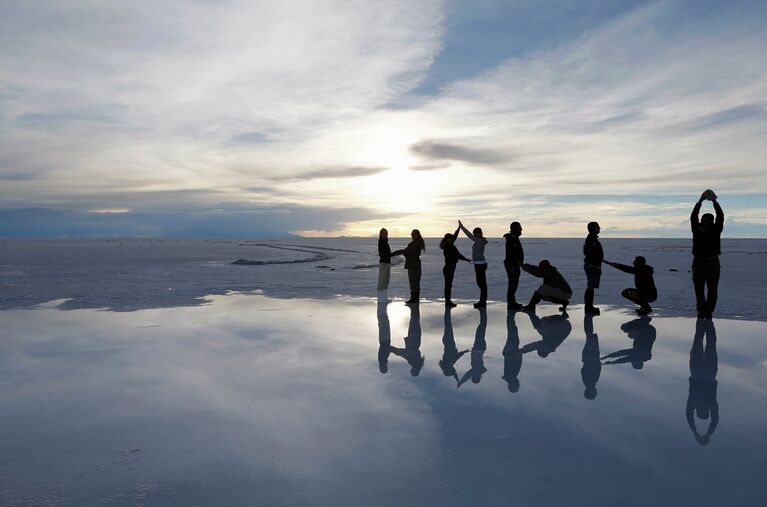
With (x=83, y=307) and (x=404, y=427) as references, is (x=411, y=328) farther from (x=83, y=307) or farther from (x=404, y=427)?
(x=83, y=307)

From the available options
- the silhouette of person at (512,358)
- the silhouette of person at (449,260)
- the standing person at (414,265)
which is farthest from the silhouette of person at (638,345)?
the standing person at (414,265)

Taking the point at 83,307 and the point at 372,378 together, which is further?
the point at 83,307

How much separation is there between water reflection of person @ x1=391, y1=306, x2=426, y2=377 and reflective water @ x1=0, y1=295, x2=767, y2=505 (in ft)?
0.20

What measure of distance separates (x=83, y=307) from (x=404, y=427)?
11782 millimetres

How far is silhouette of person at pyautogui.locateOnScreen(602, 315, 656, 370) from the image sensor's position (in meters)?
7.58

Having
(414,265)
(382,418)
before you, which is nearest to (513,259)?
(414,265)

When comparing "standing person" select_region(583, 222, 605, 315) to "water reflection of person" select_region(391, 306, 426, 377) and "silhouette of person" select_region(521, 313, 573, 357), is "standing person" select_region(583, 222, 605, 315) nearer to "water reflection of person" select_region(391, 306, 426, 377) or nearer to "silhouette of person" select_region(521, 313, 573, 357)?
"silhouette of person" select_region(521, 313, 573, 357)

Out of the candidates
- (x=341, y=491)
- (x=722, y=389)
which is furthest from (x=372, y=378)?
(x=722, y=389)

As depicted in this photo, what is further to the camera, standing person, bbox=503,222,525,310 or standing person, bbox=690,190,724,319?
standing person, bbox=503,222,525,310

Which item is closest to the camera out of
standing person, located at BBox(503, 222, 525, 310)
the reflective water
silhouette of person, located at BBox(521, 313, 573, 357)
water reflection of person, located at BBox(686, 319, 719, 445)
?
the reflective water

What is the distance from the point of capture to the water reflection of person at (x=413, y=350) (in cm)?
732

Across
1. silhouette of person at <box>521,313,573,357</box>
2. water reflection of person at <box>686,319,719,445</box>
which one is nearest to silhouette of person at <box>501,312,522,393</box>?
silhouette of person at <box>521,313,573,357</box>

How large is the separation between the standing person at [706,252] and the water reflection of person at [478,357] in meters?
5.11

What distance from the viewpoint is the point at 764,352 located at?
321 inches
